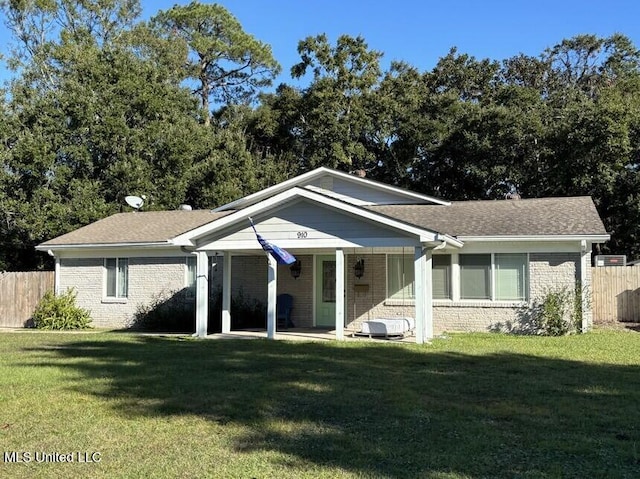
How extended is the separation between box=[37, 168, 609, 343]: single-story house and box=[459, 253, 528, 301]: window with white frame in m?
0.03

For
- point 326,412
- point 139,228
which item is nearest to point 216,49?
point 139,228

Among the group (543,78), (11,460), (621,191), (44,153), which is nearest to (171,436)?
(11,460)

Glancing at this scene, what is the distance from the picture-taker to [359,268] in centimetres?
1834

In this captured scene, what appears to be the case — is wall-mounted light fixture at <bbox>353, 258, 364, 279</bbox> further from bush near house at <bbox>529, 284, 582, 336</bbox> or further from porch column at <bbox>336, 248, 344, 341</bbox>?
bush near house at <bbox>529, 284, 582, 336</bbox>

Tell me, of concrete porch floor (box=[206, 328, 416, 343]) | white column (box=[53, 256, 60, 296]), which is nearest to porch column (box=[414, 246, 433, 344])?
concrete porch floor (box=[206, 328, 416, 343])

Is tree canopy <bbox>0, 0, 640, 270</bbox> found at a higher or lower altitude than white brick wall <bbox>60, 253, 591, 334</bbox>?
higher

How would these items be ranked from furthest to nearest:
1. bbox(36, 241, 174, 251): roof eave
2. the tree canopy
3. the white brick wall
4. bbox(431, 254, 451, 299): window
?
the tree canopy
bbox(36, 241, 174, 251): roof eave
bbox(431, 254, 451, 299): window
the white brick wall

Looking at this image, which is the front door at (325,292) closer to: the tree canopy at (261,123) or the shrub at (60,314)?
the shrub at (60,314)

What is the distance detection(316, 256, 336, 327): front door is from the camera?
18906mm

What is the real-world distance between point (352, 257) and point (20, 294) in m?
11.8

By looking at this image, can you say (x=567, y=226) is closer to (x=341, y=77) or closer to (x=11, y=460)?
(x=11, y=460)

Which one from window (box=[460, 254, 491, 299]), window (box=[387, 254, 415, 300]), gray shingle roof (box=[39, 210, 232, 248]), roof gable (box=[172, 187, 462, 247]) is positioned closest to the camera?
roof gable (box=[172, 187, 462, 247])

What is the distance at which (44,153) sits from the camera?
2792cm

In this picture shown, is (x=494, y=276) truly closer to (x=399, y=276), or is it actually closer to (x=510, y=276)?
(x=510, y=276)
